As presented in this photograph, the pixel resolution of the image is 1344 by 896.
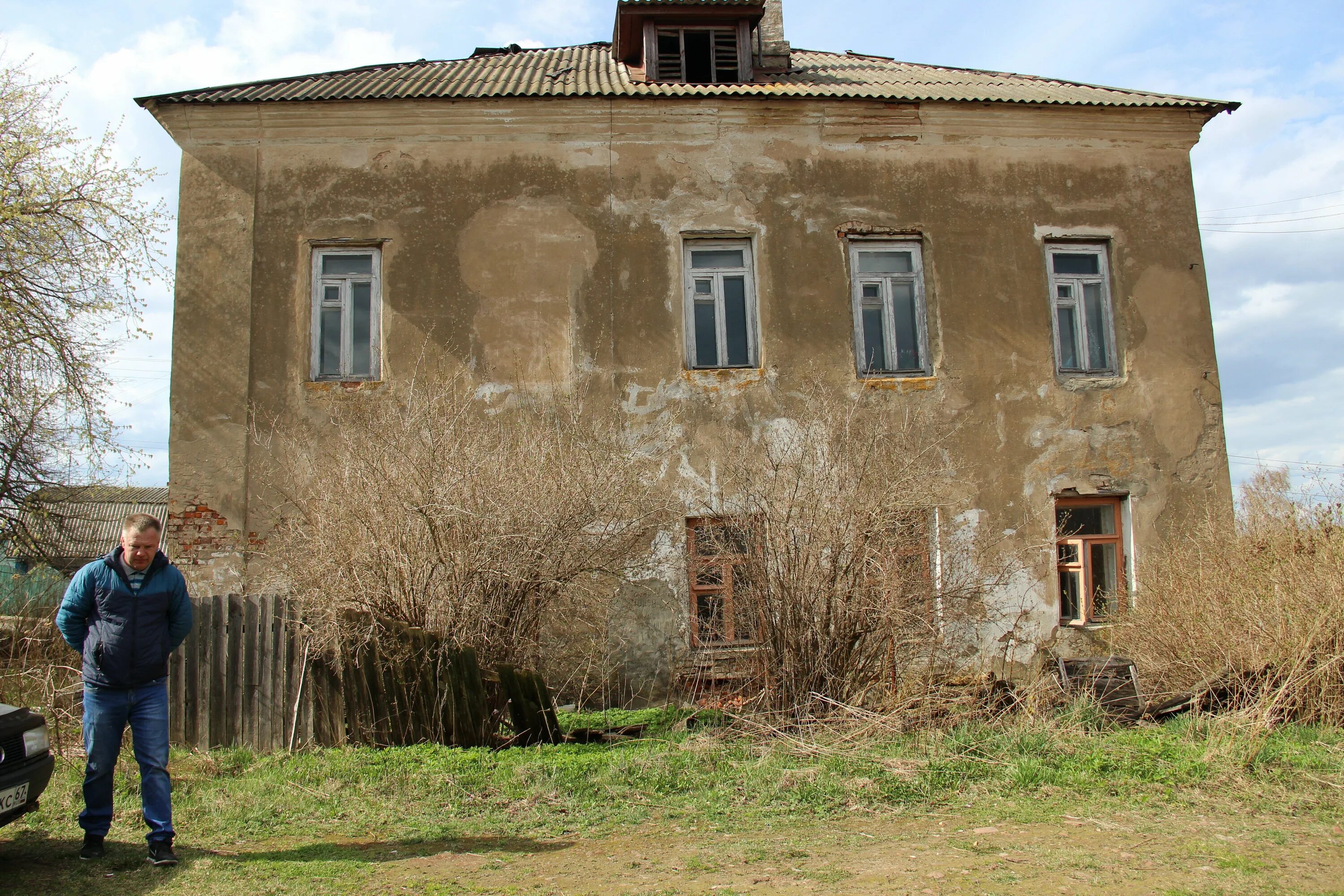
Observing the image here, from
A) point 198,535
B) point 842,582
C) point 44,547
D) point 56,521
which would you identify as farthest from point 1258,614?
point 44,547

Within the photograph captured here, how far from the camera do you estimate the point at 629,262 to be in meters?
10.9

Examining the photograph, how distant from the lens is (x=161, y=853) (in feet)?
15.4

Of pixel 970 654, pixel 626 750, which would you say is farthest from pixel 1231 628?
pixel 626 750

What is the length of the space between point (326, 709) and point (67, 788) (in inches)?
66.0

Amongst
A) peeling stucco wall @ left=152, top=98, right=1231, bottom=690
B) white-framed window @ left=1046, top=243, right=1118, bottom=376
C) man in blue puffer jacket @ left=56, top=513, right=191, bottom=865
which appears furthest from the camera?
white-framed window @ left=1046, top=243, right=1118, bottom=376

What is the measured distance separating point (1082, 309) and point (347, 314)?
853 centimetres

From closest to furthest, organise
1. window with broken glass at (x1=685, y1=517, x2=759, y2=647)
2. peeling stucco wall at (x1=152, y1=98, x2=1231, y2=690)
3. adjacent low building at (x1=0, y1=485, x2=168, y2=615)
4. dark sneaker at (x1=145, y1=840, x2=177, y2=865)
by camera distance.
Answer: dark sneaker at (x1=145, y1=840, x2=177, y2=865) → window with broken glass at (x1=685, y1=517, x2=759, y2=647) → peeling stucco wall at (x1=152, y1=98, x2=1231, y2=690) → adjacent low building at (x1=0, y1=485, x2=168, y2=615)

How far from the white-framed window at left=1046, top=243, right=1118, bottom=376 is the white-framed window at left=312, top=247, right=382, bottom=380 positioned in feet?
25.6

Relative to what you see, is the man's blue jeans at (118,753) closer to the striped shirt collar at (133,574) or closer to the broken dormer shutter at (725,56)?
the striped shirt collar at (133,574)

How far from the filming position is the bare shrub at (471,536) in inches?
278

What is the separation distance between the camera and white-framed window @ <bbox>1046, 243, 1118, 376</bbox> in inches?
444

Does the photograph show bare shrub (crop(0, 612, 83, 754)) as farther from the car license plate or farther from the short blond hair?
the short blond hair

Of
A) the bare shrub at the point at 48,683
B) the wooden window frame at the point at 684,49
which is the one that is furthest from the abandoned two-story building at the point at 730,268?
the bare shrub at the point at 48,683

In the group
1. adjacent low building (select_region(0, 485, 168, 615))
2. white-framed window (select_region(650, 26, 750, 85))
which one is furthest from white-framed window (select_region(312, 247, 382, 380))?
white-framed window (select_region(650, 26, 750, 85))
